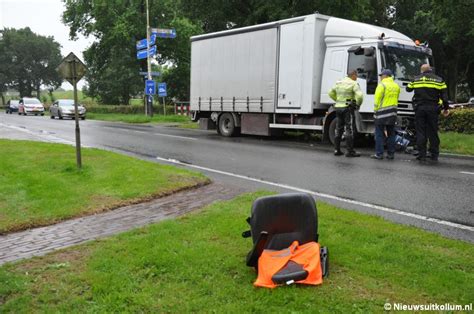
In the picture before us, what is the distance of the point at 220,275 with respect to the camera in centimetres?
381

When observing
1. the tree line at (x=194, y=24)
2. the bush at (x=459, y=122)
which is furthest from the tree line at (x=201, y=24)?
the bush at (x=459, y=122)

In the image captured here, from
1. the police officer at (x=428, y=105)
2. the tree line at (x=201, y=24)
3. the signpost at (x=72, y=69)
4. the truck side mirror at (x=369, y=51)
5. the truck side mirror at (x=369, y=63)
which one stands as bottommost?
the police officer at (x=428, y=105)

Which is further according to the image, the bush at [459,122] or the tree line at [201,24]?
the tree line at [201,24]

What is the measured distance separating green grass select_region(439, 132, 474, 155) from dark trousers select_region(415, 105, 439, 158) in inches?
81.1

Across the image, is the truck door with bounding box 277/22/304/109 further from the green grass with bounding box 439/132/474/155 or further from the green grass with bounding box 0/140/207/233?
the green grass with bounding box 0/140/207/233

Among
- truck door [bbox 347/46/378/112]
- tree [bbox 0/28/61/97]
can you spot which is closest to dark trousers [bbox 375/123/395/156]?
truck door [bbox 347/46/378/112]

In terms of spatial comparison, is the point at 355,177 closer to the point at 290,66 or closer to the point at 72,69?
the point at 72,69

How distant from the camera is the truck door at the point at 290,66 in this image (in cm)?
1487

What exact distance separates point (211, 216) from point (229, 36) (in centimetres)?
1282

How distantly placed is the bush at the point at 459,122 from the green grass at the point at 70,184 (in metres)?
9.96

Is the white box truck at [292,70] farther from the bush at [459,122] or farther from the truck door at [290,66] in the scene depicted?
the bush at [459,122]

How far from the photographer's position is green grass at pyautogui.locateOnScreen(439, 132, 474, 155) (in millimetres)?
12672

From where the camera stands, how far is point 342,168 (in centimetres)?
961

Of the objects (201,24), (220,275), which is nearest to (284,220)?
(220,275)
